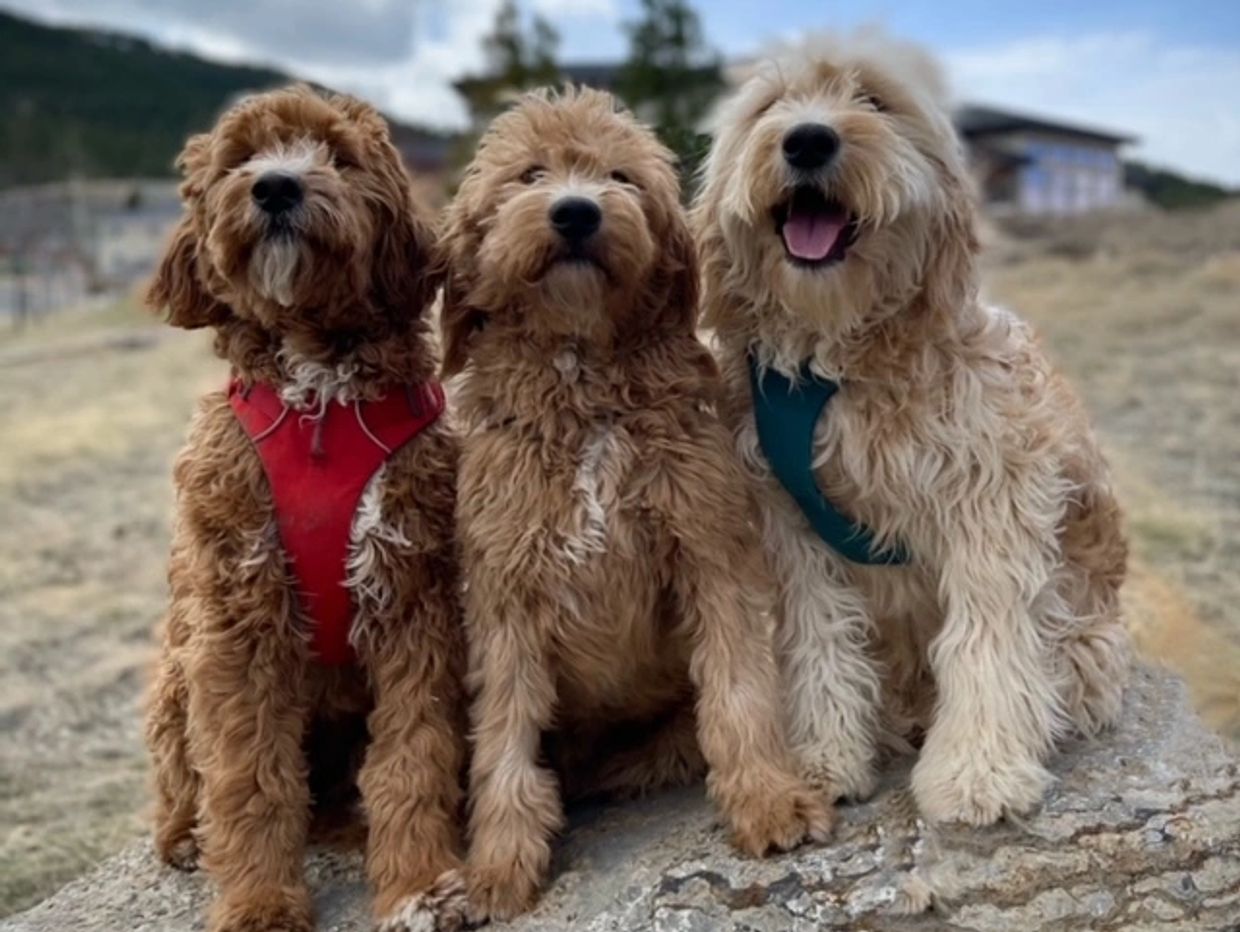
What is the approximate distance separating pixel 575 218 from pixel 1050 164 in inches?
1919

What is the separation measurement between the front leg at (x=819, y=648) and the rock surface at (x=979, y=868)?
0.23 metres

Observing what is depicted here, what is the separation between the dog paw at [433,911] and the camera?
3506mm

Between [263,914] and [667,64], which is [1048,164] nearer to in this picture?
[667,64]

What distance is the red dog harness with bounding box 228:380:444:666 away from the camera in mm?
3637

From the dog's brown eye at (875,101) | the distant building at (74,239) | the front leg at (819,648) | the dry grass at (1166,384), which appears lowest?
the distant building at (74,239)

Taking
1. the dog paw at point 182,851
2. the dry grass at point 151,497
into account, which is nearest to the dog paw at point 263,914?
the dog paw at point 182,851

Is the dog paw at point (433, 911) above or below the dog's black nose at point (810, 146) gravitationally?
below

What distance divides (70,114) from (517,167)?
76.6 m

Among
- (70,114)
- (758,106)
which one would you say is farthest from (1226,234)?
(70,114)

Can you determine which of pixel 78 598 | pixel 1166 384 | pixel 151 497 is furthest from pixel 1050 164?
pixel 78 598

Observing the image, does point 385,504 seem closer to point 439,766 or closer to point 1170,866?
point 439,766

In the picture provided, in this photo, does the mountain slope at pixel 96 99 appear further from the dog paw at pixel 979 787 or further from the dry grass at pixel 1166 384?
the dog paw at pixel 979 787

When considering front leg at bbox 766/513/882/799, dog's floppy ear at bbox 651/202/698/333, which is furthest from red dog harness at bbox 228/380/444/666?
front leg at bbox 766/513/882/799

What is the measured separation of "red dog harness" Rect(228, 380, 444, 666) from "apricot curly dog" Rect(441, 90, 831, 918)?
0.27m
